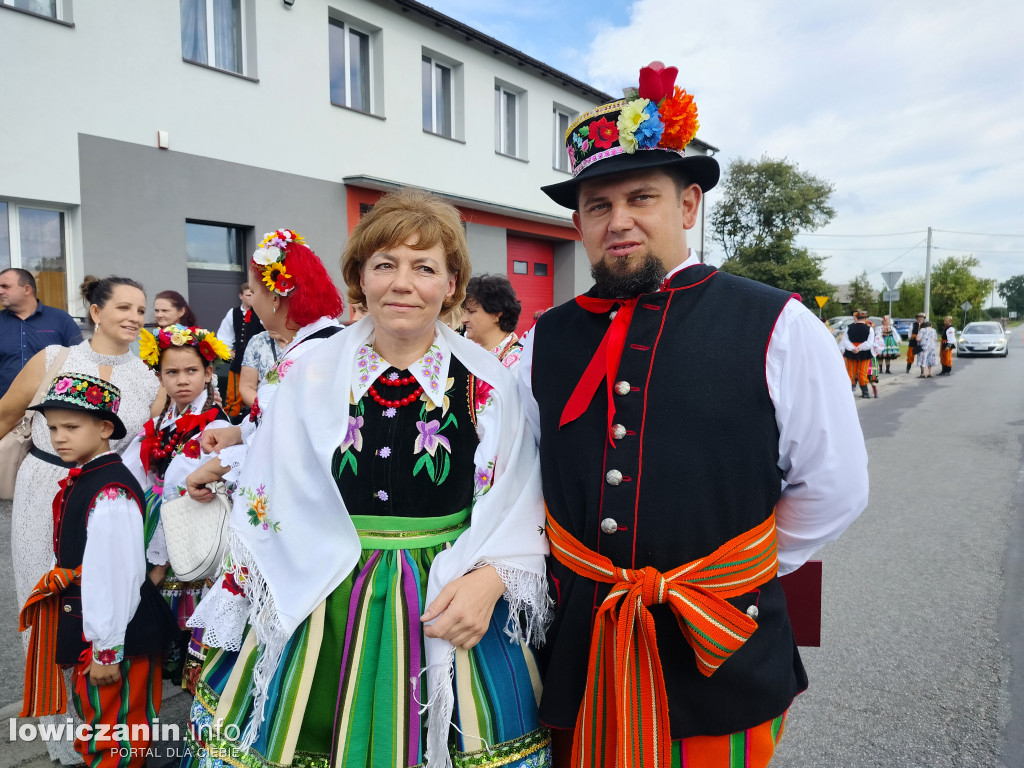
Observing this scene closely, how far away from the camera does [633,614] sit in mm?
1521

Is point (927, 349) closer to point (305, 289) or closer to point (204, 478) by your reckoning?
point (305, 289)

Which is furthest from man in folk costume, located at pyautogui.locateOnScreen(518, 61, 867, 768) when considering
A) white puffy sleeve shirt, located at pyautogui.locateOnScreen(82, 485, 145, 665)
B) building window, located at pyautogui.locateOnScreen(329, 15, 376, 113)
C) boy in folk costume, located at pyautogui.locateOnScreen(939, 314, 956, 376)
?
boy in folk costume, located at pyautogui.locateOnScreen(939, 314, 956, 376)

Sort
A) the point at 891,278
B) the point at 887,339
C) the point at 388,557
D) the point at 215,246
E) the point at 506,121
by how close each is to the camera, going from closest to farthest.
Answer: the point at 388,557, the point at 215,246, the point at 506,121, the point at 891,278, the point at 887,339

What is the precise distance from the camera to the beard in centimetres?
169

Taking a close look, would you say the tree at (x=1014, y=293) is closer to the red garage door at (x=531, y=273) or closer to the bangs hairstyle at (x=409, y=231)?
the red garage door at (x=531, y=273)

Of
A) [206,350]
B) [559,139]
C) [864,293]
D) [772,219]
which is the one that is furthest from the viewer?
[864,293]

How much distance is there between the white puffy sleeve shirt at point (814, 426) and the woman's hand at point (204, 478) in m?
1.77

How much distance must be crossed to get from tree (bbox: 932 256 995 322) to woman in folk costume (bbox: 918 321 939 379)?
115ft

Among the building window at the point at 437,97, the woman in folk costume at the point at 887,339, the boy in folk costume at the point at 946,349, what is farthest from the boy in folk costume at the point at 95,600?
the boy in folk costume at the point at 946,349

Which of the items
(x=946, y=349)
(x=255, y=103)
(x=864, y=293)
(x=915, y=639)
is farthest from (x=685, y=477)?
(x=864, y=293)

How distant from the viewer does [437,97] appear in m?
12.4

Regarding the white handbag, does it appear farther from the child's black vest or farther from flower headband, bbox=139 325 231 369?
flower headband, bbox=139 325 231 369

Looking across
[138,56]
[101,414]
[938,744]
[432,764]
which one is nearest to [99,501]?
[101,414]

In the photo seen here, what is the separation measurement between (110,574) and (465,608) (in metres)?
1.41
